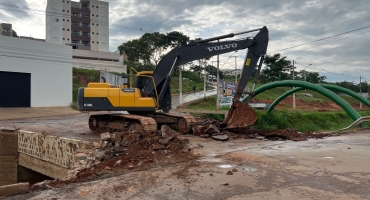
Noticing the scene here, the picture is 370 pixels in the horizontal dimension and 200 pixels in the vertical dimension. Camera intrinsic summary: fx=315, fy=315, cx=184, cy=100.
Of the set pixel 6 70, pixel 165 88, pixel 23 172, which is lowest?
pixel 23 172

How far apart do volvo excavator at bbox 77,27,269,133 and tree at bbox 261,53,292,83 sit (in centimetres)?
5057

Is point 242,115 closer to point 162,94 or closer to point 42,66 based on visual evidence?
point 162,94

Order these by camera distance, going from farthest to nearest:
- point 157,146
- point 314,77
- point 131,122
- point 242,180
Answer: point 314,77
point 131,122
point 157,146
point 242,180

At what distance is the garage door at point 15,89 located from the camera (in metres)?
25.7

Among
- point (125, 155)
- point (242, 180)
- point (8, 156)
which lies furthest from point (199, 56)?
point (8, 156)

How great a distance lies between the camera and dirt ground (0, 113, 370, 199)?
5491 mm

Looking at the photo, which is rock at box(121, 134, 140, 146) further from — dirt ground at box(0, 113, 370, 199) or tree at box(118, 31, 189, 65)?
tree at box(118, 31, 189, 65)

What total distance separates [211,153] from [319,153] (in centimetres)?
322

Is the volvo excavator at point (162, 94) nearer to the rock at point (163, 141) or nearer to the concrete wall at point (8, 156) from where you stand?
the rock at point (163, 141)

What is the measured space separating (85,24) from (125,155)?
7061cm

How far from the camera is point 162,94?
12.8 metres

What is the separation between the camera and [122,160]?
762 cm

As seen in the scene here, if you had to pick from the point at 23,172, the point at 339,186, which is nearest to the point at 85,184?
the point at 339,186

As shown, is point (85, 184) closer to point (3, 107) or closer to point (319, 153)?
point (319, 153)
